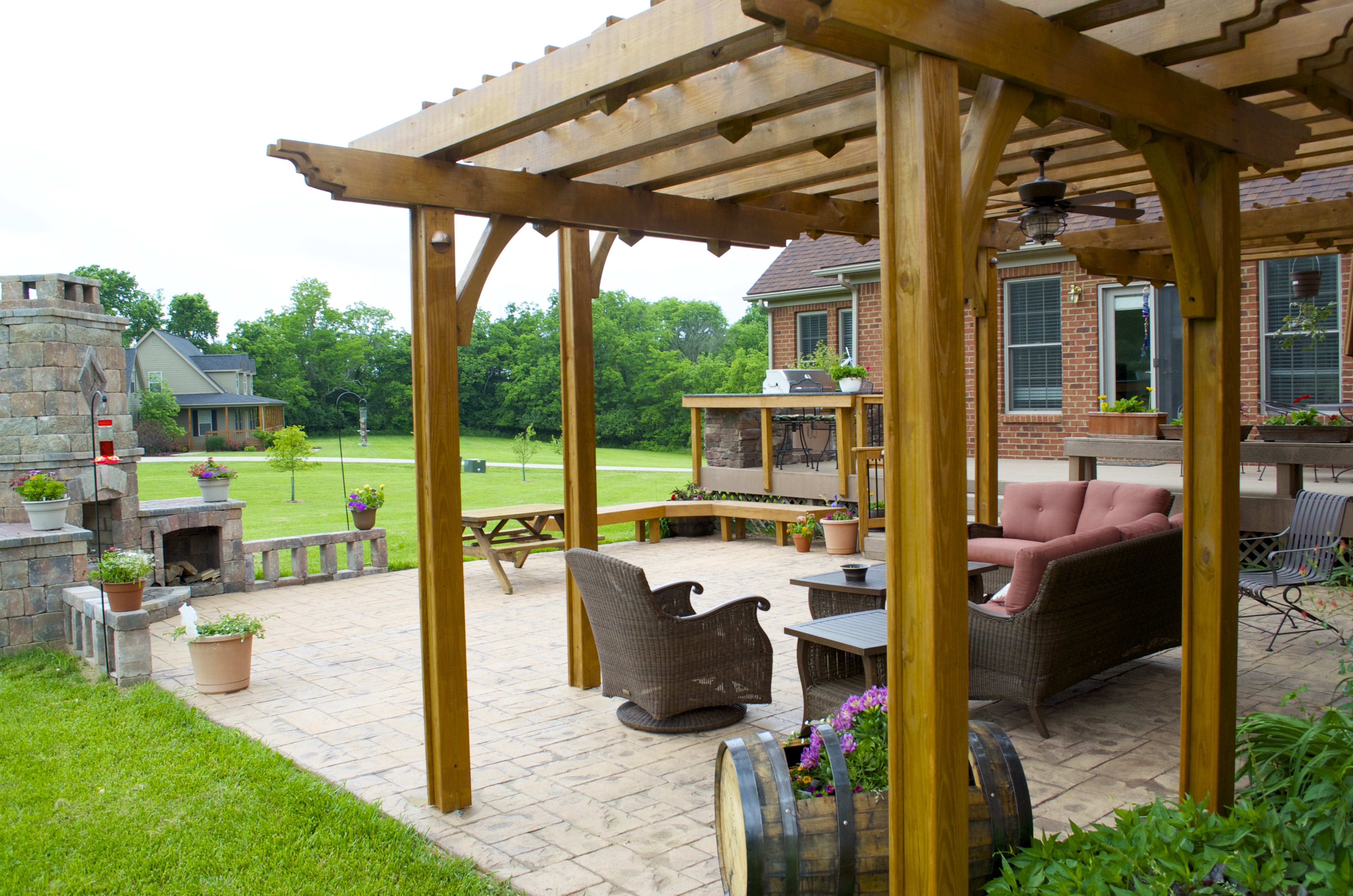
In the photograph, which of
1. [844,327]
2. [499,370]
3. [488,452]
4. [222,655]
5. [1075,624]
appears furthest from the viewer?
[499,370]

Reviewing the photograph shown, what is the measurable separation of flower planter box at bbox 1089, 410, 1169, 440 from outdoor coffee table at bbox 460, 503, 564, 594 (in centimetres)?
556

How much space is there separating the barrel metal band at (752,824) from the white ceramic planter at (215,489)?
25.2 ft

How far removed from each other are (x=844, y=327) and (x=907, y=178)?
41.0ft

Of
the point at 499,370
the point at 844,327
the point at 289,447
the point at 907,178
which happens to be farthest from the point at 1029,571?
the point at 499,370

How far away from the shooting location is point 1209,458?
317 centimetres

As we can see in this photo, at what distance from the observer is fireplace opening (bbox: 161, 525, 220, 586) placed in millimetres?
8656

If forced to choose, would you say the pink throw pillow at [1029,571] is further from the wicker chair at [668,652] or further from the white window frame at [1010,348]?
the white window frame at [1010,348]

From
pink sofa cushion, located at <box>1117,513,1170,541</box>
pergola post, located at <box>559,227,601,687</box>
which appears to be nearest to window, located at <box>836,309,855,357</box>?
pink sofa cushion, located at <box>1117,513,1170,541</box>

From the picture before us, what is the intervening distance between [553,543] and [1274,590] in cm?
614

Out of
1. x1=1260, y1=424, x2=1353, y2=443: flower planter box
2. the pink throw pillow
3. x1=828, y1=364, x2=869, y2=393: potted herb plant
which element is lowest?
the pink throw pillow

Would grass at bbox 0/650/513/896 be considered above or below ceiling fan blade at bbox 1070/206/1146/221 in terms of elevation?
below

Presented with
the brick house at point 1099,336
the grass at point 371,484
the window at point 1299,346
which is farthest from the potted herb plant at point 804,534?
the window at point 1299,346

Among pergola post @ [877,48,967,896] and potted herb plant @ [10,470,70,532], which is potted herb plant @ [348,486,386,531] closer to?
potted herb plant @ [10,470,70,532]

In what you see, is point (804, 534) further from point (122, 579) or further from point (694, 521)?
point (122, 579)
